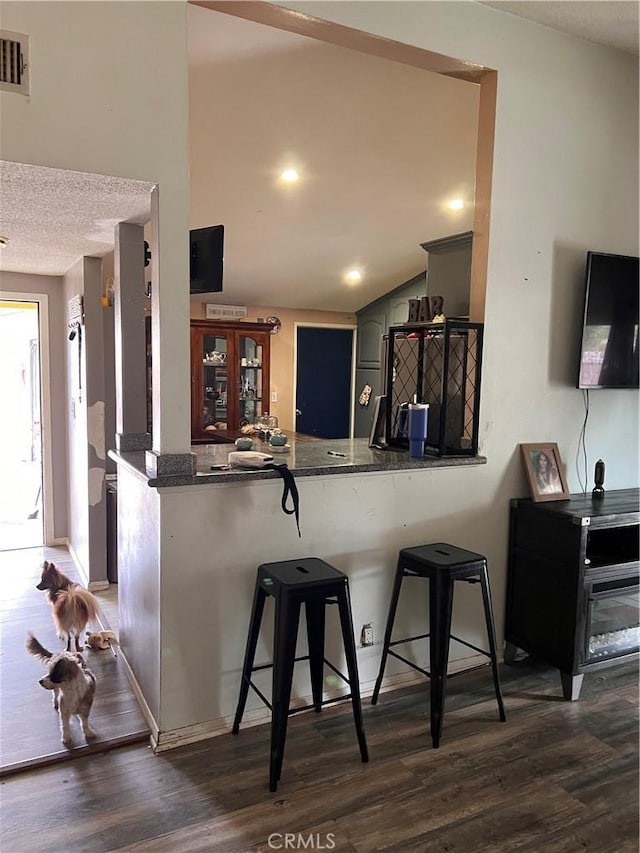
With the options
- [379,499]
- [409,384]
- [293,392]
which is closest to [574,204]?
[409,384]

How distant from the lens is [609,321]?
2977 millimetres

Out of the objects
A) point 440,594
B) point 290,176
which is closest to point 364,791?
point 440,594

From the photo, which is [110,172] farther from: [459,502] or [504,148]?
[459,502]

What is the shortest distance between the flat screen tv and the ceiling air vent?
8.13 ft

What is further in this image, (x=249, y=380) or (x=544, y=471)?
(x=249, y=380)

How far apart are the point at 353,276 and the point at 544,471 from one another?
390 cm

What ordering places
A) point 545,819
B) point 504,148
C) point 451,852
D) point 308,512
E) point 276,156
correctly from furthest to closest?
1. point 276,156
2. point 504,148
3. point 308,512
4. point 545,819
5. point 451,852

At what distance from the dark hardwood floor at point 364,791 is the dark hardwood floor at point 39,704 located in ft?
0.24

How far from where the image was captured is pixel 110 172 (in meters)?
2.01

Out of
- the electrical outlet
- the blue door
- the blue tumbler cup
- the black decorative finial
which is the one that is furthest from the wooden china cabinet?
the black decorative finial

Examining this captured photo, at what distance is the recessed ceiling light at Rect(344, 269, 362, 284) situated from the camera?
6.21 meters

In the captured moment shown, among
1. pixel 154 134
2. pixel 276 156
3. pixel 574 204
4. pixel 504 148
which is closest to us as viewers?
pixel 154 134

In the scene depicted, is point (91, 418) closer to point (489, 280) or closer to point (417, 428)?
point (417, 428)

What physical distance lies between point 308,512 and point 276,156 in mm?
2891
